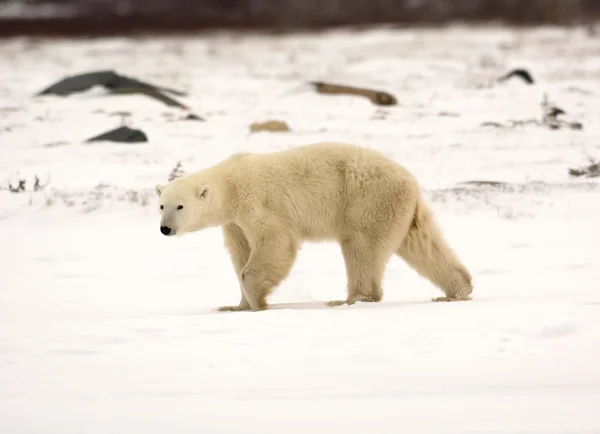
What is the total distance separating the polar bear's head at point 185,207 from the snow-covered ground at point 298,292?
0.58m

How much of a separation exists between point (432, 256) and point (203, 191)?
1.57 meters

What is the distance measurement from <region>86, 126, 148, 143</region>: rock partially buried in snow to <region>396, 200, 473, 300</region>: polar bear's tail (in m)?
8.02

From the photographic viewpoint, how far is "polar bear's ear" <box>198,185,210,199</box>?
6.52m

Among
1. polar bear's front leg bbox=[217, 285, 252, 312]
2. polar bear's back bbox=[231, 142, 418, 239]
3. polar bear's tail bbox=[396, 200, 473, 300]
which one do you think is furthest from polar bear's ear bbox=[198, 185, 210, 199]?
polar bear's tail bbox=[396, 200, 473, 300]

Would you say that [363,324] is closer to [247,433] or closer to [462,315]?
[462,315]

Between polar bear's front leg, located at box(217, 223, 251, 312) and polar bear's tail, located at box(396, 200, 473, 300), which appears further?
polar bear's front leg, located at box(217, 223, 251, 312)

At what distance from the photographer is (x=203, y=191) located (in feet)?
21.5

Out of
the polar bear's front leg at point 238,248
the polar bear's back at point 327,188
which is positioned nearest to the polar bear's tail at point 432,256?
the polar bear's back at point 327,188

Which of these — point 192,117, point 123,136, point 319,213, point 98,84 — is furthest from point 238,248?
point 98,84

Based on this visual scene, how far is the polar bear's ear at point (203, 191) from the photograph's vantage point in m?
6.52

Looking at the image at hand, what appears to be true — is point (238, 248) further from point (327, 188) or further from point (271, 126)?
point (271, 126)

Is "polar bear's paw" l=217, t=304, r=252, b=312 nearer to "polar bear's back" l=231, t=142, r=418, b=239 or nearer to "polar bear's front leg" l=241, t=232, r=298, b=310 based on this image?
"polar bear's front leg" l=241, t=232, r=298, b=310

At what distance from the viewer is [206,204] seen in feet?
21.5

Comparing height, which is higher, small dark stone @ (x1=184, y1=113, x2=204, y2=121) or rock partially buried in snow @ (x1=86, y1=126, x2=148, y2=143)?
rock partially buried in snow @ (x1=86, y1=126, x2=148, y2=143)
